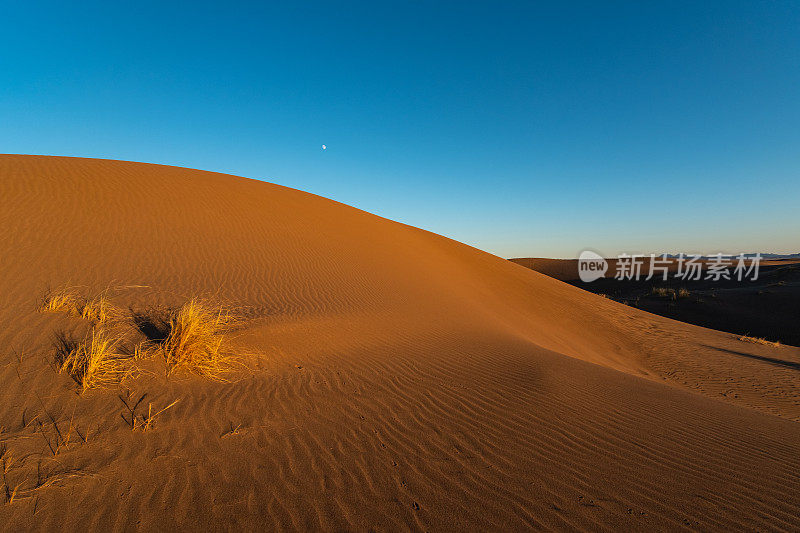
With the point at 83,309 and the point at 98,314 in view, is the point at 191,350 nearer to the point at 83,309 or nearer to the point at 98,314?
the point at 98,314

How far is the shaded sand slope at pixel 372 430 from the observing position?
2.30m

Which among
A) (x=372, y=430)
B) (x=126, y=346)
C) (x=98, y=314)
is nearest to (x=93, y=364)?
(x=126, y=346)

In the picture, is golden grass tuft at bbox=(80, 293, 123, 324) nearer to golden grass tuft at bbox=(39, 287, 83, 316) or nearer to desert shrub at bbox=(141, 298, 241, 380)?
golden grass tuft at bbox=(39, 287, 83, 316)

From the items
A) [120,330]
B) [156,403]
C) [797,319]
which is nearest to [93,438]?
[156,403]

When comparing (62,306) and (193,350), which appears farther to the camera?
Answer: (62,306)

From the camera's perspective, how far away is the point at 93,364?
3316mm

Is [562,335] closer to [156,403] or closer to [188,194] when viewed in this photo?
[156,403]

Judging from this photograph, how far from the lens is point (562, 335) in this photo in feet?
36.8

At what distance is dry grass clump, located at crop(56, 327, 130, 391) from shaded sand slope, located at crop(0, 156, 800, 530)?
4.9 inches

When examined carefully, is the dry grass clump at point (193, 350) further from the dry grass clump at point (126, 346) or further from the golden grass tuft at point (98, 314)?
the golden grass tuft at point (98, 314)

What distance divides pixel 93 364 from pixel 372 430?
2827mm

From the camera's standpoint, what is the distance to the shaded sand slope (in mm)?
2301

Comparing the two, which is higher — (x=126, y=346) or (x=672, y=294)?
(x=672, y=294)

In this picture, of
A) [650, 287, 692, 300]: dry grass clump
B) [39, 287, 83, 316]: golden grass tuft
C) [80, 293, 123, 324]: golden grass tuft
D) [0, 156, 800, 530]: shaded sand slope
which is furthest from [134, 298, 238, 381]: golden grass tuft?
[650, 287, 692, 300]: dry grass clump
